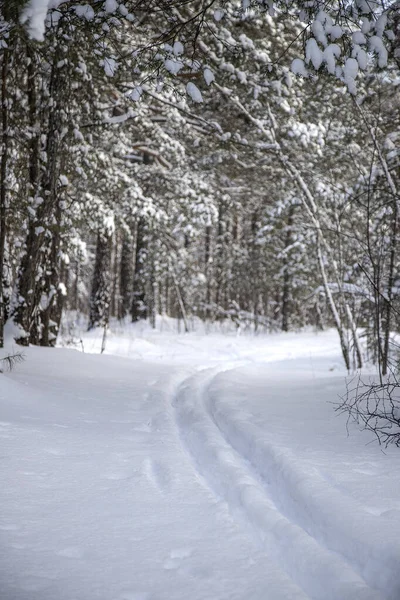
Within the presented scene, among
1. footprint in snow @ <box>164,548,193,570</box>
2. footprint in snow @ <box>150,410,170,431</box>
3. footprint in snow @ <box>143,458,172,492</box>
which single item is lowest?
footprint in snow @ <box>164,548,193,570</box>

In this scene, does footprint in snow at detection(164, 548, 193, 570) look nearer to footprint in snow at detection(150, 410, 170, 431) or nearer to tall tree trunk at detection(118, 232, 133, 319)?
footprint in snow at detection(150, 410, 170, 431)

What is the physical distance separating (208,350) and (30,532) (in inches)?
402

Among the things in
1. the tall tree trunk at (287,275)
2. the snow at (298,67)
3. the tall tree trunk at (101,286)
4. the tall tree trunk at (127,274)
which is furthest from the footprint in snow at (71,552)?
the tall tree trunk at (287,275)

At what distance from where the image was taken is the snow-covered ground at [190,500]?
2.00m

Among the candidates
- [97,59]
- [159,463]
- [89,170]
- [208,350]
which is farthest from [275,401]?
[208,350]

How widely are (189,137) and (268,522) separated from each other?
11386mm

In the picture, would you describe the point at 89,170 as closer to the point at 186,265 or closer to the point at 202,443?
the point at 202,443

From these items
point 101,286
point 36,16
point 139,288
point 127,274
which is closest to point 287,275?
point 139,288

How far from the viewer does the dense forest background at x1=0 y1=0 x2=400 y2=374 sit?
180 inches

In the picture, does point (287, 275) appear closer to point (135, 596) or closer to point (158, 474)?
point (158, 474)

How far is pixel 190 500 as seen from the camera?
2.78 metres

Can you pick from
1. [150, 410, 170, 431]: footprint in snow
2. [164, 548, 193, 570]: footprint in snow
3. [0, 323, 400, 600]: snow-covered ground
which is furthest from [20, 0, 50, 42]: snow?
[164, 548, 193, 570]: footprint in snow

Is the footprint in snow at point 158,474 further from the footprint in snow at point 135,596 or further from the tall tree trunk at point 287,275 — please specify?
the tall tree trunk at point 287,275

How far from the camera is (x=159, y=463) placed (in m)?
3.37
